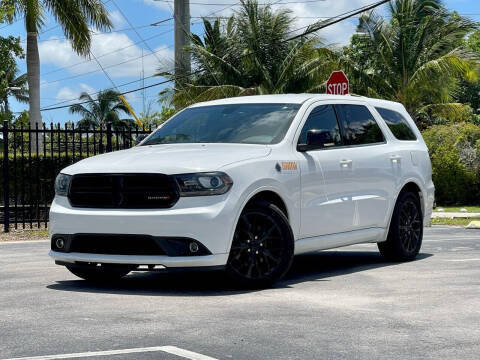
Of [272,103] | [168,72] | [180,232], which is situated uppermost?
[168,72]

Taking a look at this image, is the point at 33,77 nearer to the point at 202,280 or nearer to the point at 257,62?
the point at 257,62

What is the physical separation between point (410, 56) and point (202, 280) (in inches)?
1095

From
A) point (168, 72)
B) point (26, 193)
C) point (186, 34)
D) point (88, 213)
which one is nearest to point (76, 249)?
point (88, 213)

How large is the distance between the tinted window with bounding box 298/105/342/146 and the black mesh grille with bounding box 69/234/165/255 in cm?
209

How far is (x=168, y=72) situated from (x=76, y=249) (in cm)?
2666

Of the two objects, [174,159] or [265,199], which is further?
[265,199]

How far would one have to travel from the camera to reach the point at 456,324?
6.37m

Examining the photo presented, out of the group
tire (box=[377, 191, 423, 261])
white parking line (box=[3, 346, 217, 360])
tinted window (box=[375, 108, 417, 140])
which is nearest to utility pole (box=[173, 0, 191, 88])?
tinted window (box=[375, 108, 417, 140])

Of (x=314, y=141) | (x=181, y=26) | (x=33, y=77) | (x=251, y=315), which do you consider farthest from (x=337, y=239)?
(x=181, y=26)

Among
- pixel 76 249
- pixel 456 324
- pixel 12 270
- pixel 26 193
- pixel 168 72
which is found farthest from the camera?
pixel 168 72

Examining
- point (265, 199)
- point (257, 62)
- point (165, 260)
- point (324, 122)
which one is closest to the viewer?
point (165, 260)

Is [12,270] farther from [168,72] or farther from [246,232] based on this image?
[168,72]

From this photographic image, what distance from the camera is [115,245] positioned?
7781mm

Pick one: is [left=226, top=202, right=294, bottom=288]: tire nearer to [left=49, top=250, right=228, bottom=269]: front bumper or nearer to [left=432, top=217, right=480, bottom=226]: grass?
[left=49, top=250, right=228, bottom=269]: front bumper
